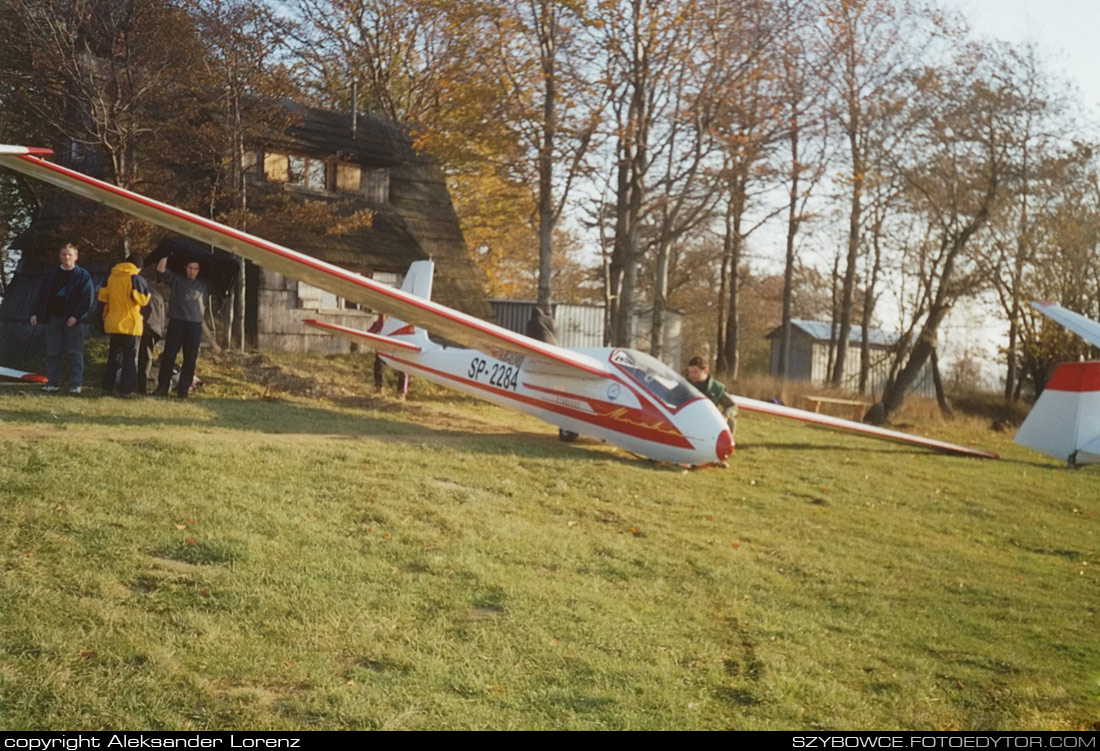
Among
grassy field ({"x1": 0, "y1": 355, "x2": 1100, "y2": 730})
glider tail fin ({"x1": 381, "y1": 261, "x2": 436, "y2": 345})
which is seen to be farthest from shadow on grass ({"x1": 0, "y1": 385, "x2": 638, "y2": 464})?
glider tail fin ({"x1": 381, "y1": 261, "x2": 436, "y2": 345})

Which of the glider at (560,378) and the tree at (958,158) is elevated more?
the tree at (958,158)

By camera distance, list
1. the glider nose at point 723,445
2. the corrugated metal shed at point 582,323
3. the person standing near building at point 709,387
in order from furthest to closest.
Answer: the corrugated metal shed at point 582,323, the person standing near building at point 709,387, the glider nose at point 723,445

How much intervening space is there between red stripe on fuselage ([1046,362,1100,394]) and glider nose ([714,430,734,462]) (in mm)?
3641

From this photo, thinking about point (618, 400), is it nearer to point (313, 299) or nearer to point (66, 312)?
point (66, 312)

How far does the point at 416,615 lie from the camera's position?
564 centimetres

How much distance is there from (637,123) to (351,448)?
12.0 metres

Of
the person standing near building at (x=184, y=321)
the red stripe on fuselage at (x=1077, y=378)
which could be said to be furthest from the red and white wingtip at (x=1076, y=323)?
A: the person standing near building at (x=184, y=321)

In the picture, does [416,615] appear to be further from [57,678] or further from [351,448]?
[351,448]

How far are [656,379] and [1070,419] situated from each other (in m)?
4.75

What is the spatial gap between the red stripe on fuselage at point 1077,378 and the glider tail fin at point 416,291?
9.30 meters

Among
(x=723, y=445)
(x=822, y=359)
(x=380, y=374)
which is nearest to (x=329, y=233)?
(x=380, y=374)

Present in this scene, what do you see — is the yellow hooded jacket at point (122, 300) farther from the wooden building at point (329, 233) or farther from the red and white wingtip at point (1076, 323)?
the red and white wingtip at point (1076, 323)

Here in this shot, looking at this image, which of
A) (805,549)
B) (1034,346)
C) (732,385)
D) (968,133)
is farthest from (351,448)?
(1034,346)

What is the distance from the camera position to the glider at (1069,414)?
9047 millimetres
